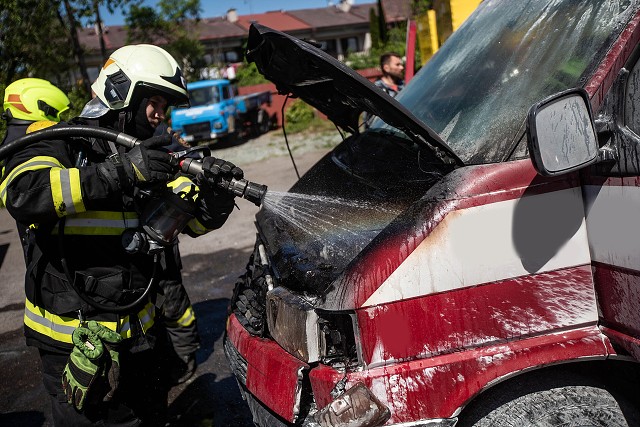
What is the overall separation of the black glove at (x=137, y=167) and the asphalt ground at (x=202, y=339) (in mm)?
1709

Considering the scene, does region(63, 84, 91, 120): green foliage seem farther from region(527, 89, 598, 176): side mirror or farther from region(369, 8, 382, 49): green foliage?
region(369, 8, 382, 49): green foliage

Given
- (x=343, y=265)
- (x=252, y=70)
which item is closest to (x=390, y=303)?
(x=343, y=265)

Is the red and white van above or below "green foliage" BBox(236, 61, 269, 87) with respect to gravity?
above

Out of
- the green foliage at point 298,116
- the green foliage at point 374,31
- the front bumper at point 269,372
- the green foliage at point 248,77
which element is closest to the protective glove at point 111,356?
the front bumper at point 269,372

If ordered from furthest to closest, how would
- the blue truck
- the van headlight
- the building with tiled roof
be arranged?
the building with tiled roof, the blue truck, the van headlight

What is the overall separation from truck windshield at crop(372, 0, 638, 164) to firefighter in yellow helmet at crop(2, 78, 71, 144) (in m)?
2.03

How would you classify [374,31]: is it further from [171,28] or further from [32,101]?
[32,101]

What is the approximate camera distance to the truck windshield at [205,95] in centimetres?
1853

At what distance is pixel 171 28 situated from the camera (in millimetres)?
25016

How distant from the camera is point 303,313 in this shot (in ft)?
7.12

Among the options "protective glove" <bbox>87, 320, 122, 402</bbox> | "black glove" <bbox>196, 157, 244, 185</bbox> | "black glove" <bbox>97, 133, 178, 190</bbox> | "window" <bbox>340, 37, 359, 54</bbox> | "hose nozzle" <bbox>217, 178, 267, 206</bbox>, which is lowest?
"window" <bbox>340, 37, 359, 54</bbox>

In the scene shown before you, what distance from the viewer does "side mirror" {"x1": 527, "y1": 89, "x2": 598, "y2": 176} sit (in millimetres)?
1829

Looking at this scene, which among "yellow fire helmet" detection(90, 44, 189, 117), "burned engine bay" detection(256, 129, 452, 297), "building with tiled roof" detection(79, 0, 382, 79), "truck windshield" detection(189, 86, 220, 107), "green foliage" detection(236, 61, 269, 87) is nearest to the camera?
"burned engine bay" detection(256, 129, 452, 297)

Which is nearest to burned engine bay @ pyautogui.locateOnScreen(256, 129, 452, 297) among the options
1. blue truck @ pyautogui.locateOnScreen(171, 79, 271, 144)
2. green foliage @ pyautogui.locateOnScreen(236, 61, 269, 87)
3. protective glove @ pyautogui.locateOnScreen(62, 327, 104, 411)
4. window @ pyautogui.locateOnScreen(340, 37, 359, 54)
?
protective glove @ pyautogui.locateOnScreen(62, 327, 104, 411)
